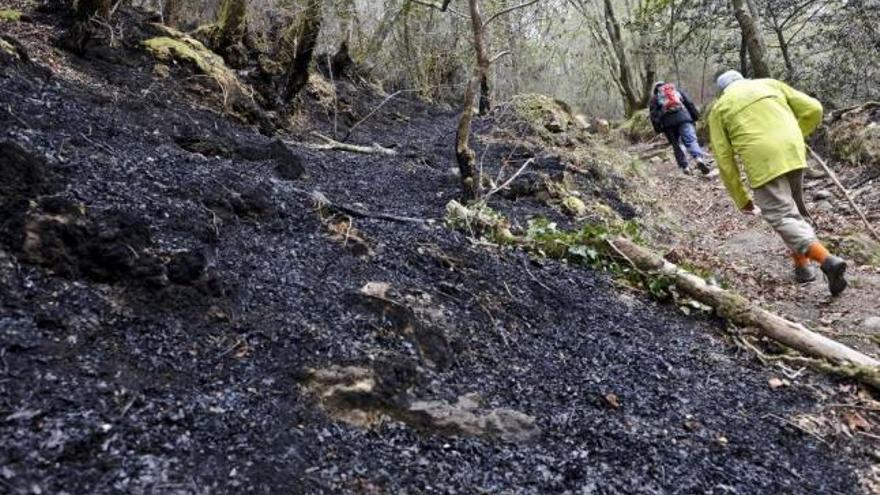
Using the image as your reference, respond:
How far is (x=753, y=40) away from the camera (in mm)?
10086

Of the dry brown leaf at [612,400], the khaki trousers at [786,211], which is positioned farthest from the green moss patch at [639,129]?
the dry brown leaf at [612,400]

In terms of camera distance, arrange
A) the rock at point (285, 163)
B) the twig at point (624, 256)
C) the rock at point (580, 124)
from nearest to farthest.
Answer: the twig at point (624, 256), the rock at point (285, 163), the rock at point (580, 124)

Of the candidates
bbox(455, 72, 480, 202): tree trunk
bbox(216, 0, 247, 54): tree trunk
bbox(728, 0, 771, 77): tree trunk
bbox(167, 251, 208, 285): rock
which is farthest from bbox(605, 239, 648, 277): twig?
bbox(728, 0, 771, 77): tree trunk

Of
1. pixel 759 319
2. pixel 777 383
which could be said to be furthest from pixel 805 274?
pixel 777 383

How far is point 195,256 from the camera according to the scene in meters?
2.81

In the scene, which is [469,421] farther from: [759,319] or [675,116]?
[675,116]

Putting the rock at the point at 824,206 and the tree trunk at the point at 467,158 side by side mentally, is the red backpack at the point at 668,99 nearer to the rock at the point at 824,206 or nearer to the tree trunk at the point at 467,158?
the rock at the point at 824,206

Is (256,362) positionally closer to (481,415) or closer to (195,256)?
(195,256)

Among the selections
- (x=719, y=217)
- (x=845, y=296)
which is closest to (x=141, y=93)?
(x=845, y=296)

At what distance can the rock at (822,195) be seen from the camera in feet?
24.5

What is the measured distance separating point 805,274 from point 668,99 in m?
5.30

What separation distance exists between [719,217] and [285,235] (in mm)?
6184

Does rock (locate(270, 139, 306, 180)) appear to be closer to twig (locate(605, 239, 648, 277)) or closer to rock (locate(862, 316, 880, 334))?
twig (locate(605, 239, 648, 277))

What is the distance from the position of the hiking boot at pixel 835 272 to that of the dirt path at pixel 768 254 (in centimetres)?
14
